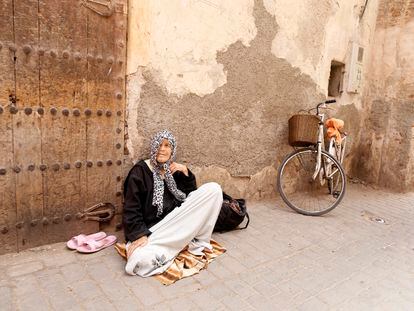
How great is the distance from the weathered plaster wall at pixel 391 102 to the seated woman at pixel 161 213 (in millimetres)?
3695

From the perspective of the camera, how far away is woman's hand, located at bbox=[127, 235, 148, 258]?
235 centimetres

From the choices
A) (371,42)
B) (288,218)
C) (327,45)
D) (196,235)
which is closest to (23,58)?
(196,235)

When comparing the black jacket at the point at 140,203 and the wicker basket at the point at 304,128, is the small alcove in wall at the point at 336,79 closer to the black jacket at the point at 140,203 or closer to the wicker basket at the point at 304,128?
the wicker basket at the point at 304,128

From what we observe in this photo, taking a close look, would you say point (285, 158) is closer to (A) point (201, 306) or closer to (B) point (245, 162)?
(B) point (245, 162)

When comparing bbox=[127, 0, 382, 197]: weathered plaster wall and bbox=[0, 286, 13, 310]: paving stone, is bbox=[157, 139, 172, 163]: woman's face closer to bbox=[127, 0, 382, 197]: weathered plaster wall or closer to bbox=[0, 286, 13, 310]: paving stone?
bbox=[127, 0, 382, 197]: weathered plaster wall

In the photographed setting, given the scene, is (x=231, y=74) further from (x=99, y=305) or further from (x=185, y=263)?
(x=99, y=305)

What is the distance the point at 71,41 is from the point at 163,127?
3.33 feet

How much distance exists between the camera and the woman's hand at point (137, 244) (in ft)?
7.70

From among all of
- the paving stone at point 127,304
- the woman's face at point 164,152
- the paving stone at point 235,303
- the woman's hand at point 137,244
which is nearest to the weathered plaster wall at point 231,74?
the woman's face at point 164,152

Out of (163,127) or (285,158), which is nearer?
(163,127)

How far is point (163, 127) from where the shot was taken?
3.01 meters

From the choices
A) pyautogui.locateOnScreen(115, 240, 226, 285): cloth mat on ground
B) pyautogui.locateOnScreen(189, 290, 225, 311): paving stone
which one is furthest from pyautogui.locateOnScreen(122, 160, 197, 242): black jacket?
pyautogui.locateOnScreen(189, 290, 225, 311): paving stone

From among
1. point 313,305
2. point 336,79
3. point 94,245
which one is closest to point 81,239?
point 94,245

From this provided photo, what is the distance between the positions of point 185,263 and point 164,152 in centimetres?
87
